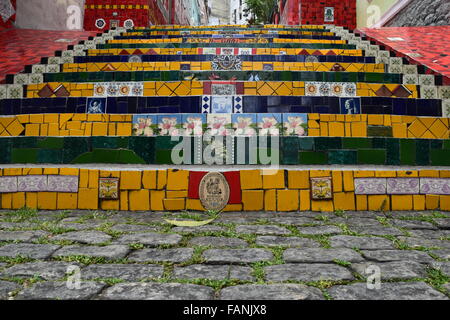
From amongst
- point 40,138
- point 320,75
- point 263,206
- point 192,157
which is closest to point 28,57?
point 40,138

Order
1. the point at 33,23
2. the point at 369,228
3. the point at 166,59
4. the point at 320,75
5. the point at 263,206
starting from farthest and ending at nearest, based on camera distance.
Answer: the point at 33,23 < the point at 166,59 < the point at 320,75 < the point at 263,206 < the point at 369,228

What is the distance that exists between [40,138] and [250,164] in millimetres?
1805

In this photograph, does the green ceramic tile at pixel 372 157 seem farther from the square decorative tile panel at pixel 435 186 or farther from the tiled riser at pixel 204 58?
the tiled riser at pixel 204 58

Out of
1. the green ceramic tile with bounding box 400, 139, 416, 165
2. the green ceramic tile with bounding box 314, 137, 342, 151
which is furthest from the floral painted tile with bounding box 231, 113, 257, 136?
the green ceramic tile with bounding box 400, 139, 416, 165

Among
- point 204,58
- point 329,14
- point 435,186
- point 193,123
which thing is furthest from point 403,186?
point 329,14

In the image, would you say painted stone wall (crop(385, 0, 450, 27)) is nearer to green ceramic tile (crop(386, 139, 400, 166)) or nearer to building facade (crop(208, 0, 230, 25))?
green ceramic tile (crop(386, 139, 400, 166))

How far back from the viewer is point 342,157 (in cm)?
272

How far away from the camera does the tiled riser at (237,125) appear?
2.84 meters

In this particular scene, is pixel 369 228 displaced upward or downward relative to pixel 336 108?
downward

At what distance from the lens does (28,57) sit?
18.1ft

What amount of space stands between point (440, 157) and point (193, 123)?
6.76ft

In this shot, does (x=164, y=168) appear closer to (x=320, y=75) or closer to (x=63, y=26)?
(x=320, y=75)

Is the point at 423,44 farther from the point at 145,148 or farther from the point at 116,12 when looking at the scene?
the point at 116,12

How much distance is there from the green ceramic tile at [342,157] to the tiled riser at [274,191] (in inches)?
11.1
